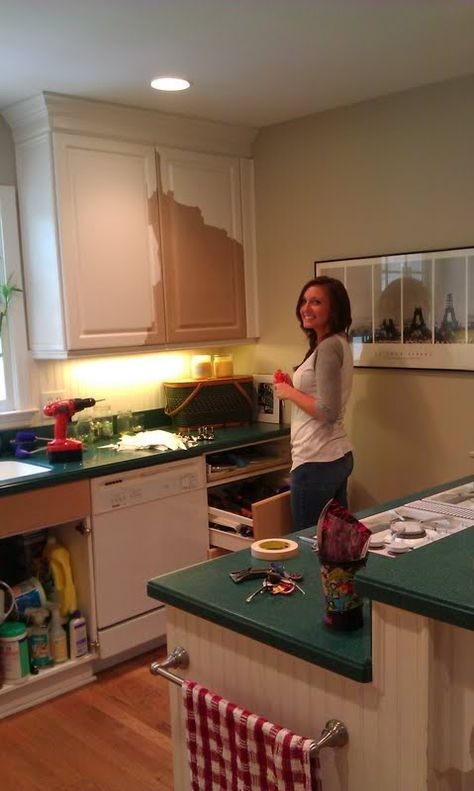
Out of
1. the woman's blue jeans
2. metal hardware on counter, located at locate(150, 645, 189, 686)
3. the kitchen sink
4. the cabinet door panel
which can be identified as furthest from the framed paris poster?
metal hardware on counter, located at locate(150, 645, 189, 686)

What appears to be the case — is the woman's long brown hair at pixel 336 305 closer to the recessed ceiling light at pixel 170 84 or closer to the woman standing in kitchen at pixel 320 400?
the woman standing in kitchen at pixel 320 400

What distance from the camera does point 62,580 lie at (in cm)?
303

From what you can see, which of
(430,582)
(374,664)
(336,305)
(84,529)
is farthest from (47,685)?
(430,582)

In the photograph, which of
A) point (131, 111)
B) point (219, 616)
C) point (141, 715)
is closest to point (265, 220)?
point (131, 111)

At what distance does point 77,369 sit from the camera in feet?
11.5

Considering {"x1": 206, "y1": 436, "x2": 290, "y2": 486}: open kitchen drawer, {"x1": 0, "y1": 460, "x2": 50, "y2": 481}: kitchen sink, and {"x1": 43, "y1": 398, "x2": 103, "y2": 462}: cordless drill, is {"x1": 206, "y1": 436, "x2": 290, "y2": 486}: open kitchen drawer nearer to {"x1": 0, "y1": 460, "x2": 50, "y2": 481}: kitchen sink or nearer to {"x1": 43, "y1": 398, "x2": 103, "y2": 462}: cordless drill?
{"x1": 43, "y1": 398, "x2": 103, "y2": 462}: cordless drill

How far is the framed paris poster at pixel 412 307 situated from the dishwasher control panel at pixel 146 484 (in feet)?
3.03

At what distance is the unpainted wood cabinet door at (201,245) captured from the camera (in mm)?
3547

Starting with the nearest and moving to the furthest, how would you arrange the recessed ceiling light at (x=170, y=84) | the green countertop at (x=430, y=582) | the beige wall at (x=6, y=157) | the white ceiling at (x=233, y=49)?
the green countertop at (x=430, y=582), the white ceiling at (x=233, y=49), the recessed ceiling light at (x=170, y=84), the beige wall at (x=6, y=157)

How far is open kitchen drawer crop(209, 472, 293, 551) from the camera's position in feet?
10.4

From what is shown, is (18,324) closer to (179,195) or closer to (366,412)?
(179,195)

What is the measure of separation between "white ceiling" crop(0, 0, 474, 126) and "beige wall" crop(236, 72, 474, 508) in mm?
181

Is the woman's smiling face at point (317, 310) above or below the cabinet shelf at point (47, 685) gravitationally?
above

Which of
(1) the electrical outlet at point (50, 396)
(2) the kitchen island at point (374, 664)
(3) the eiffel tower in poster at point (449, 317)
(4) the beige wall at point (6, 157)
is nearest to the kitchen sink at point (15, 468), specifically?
(1) the electrical outlet at point (50, 396)
